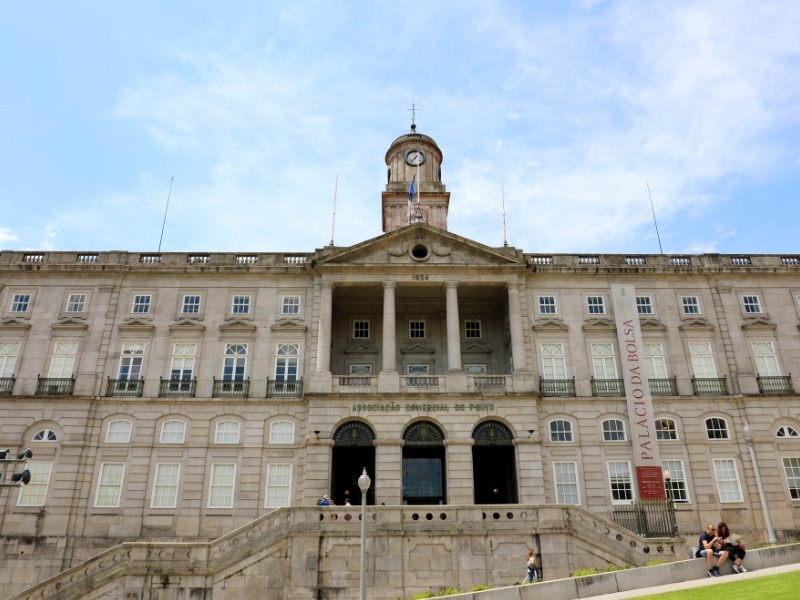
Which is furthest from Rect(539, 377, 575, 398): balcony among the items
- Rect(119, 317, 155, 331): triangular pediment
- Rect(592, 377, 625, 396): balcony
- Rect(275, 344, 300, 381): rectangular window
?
Rect(119, 317, 155, 331): triangular pediment

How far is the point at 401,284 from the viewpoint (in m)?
38.5

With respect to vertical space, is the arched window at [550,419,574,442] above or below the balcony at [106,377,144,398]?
below

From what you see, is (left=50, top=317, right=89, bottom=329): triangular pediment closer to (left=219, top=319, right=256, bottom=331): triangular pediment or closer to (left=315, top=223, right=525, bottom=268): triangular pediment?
(left=219, top=319, right=256, bottom=331): triangular pediment

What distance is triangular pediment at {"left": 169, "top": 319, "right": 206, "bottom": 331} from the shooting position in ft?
125

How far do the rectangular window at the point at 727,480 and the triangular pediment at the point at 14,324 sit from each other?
40744 millimetres

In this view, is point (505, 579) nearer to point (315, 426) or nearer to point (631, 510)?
point (631, 510)

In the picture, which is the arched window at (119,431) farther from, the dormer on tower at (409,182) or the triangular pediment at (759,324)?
the triangular pediment at (759,324)

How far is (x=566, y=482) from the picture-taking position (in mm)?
35188

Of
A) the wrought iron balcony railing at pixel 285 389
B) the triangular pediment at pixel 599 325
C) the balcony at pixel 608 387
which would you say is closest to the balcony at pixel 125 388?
the wrought iron balcony railing at pixel 285 389

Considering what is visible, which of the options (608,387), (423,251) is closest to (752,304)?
(608,387)

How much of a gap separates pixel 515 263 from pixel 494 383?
748cm

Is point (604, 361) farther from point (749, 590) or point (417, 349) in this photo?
point (749, 590)

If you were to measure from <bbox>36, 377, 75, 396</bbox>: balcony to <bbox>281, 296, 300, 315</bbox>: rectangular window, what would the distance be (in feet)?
41.3

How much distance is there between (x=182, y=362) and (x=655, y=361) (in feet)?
92.4
